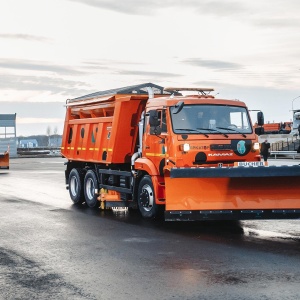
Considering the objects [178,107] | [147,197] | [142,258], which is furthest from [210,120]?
[142,258]

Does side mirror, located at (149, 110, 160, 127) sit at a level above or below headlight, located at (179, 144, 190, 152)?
above

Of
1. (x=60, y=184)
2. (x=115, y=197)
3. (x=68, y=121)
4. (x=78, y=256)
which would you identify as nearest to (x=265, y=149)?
(x=60, y=184)

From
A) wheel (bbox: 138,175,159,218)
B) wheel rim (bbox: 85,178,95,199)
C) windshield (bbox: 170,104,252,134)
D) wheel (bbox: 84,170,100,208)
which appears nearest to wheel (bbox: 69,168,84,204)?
wheel (bbox: 84,170,100,208)

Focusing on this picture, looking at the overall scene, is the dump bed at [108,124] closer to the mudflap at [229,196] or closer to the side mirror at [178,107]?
the side mirror at [178,107]

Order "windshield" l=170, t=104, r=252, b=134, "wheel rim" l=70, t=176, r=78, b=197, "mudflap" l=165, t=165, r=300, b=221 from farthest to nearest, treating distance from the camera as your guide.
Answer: "wheel rim" l=70, t=176, r=78, b=197, "windshield" l=170, t=104, r=252, b=134, "mudflap" l=165, t=165, r=300, b=221

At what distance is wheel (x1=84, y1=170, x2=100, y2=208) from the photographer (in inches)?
675

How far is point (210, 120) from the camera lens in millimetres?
14023

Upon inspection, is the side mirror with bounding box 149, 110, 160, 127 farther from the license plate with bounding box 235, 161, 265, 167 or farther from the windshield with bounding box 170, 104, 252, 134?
the license plate with bounding box 235, 161, 265, 167

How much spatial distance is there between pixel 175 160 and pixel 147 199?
1.23 meters

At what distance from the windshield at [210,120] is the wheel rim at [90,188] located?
4309mm

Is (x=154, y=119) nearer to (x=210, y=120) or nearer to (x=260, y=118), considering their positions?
(x=210, y=120)

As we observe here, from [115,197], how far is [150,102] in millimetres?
2778

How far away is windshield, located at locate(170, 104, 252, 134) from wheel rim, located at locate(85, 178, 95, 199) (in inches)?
170

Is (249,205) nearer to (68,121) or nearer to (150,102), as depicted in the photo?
(150,102)
